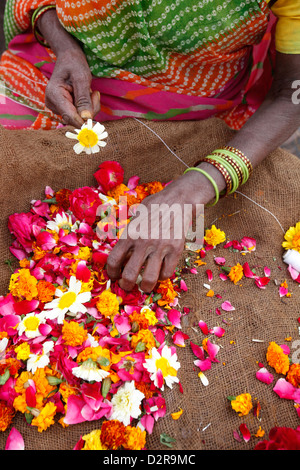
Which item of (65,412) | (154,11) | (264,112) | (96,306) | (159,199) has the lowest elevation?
(65,412)

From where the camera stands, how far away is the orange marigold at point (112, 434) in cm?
96

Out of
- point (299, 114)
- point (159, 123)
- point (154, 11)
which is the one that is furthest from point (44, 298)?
point (299, 114)

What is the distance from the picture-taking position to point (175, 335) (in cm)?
119

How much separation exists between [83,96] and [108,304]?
2.31 ft

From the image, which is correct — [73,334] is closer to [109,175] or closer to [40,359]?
[40,359]

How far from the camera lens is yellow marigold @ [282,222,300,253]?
4.73ft

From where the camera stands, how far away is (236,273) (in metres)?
1.34

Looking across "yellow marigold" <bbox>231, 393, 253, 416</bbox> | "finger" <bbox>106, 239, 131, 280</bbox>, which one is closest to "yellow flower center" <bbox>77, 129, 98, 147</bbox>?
"finger" <bbox>106, 239, 131, 280</bbox>

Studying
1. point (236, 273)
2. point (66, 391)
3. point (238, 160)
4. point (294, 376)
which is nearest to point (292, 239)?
point (236, 273)

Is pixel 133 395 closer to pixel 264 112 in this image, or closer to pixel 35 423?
pixel 35 423

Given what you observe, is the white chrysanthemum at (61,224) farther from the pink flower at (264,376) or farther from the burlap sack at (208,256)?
the pink flower at (264,376)

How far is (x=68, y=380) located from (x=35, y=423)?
13cm

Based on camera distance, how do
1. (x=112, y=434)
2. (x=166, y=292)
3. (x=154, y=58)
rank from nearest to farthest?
(x=112, y=434) < (x=166, y=292) < (x=154, y=58)

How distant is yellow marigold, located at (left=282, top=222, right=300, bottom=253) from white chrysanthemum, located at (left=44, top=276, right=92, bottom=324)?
0.78 meters
